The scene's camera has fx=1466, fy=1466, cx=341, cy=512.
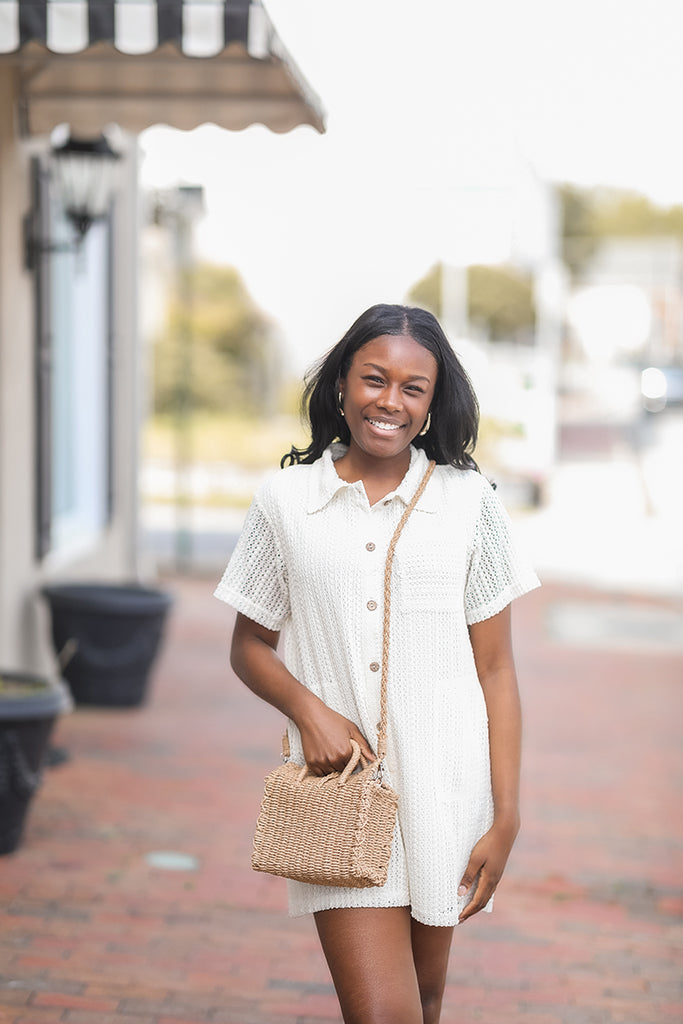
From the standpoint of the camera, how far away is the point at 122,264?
423 inches

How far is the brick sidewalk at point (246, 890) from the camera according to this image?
436 cm

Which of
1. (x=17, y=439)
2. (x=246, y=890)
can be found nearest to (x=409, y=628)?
(x=246, y=890)

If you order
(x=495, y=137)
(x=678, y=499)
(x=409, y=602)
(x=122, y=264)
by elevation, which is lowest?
(x=678, y=499)

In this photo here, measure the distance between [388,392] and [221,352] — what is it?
2840cm

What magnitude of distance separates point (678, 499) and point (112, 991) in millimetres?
18538

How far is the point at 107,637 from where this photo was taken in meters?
7.94

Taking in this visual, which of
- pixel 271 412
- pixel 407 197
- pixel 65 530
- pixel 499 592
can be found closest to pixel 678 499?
pixel 271 412

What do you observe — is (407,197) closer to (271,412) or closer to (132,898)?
(132,898)

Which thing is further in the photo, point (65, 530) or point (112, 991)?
point (65, 530)

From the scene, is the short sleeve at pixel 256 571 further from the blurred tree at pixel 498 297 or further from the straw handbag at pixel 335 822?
the blurred tree at pixel 498 297

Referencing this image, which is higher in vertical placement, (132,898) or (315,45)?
(315,45)

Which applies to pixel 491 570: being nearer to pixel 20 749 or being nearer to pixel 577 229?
pixel 20 749

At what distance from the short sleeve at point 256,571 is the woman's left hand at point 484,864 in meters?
0.60

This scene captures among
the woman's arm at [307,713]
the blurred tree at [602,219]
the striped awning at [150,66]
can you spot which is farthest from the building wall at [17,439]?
the blurred tree at [602,219]
